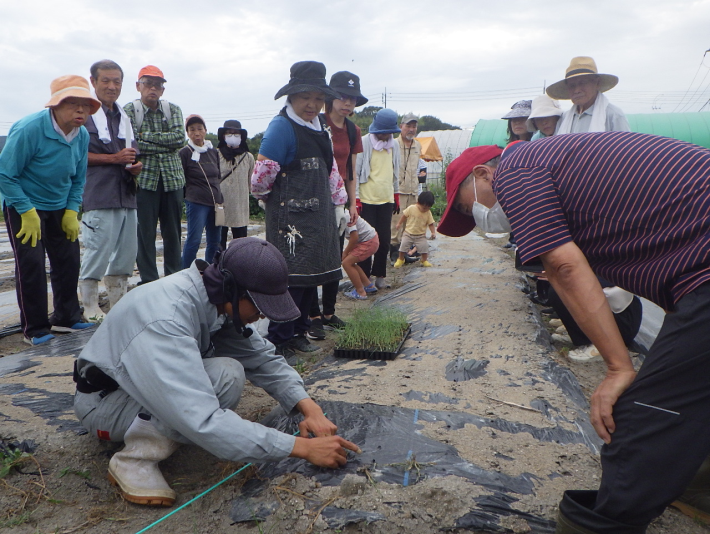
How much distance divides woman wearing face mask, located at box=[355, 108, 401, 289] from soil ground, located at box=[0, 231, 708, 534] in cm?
212

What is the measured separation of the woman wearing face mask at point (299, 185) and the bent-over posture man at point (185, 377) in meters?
1.09

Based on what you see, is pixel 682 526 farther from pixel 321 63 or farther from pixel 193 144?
pixel 193 144

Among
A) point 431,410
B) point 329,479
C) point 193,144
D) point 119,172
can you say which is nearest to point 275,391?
point 329,479

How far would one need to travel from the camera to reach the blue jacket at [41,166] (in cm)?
324

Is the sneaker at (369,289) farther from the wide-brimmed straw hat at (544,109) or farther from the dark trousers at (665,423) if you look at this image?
the dark trousers at (665,423)

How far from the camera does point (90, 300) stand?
398 cm

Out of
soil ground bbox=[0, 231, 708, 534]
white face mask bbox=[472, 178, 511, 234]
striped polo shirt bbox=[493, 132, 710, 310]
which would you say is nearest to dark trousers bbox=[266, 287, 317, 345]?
soil ground bbox=[0, 231, 708, 534]

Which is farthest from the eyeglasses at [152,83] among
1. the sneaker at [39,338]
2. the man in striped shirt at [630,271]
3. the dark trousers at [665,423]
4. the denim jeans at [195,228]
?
the dark trousers at [665,423]

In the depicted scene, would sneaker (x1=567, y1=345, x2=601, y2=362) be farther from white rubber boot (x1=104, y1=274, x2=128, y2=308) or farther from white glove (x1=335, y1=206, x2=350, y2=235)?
white rubber boot (x1=104, y1=274, x2=128, y2=308)

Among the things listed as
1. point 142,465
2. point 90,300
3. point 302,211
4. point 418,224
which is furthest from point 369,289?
point 142,465

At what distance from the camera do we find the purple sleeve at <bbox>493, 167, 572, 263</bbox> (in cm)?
Answer: 148

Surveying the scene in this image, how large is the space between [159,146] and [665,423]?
4015 mm

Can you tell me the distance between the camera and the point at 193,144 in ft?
17.5

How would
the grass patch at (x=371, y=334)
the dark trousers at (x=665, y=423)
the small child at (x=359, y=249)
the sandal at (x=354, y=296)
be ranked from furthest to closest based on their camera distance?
the sandal at (x=354, y=296)
the small child at (x=359, y=249)
the grass patch at (x=371, y=334)
the dark trousers at (x=665, y=423)
